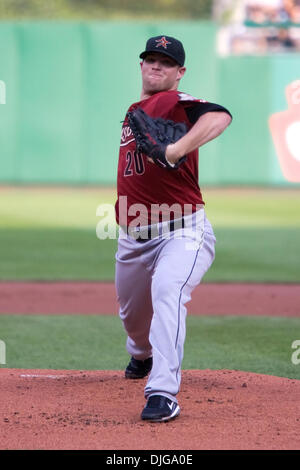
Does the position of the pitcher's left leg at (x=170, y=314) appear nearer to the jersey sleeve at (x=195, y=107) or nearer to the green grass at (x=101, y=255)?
the jersey sleeve at (x=195, y=107)

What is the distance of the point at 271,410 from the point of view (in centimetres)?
409

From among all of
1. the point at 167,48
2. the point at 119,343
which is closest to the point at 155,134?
the point at 167,48

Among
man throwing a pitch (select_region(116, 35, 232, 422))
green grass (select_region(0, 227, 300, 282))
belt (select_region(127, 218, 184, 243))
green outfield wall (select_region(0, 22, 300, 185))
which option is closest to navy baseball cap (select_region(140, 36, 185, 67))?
man throwing a pitch (select_region(116, 35, 232, 422))

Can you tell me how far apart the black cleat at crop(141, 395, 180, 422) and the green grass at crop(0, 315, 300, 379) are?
4.62 ft

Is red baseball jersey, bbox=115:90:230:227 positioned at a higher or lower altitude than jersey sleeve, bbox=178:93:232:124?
lower

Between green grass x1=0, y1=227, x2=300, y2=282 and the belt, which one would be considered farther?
green grass x1=0, y1=227, x2=300, y2=282

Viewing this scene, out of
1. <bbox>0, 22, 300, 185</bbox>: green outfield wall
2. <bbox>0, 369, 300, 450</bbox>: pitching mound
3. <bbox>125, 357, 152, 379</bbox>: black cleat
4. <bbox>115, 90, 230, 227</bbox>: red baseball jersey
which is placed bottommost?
<bbox>0, 369, 300, 450</bbox>: pitching mound

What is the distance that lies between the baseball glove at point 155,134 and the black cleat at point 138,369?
131 cm

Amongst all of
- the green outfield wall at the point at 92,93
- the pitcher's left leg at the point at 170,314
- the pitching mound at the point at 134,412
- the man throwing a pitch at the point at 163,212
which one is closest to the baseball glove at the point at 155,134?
the man throwing a pitch at the point at 163,212

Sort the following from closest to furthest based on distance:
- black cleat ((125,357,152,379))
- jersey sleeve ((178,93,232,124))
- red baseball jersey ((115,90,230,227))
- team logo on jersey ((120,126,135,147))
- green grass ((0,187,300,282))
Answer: jersey sleeve ((178,93,232,124)), red baseball jersey ((115,90,230,227)), team logo on jersey ((120,126,135,147)), black cleat ((125,357,152,379)), green grass ((0,187,300,282))

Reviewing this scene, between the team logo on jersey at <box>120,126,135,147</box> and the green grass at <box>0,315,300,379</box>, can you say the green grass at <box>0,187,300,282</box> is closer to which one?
the green grass at <box>0,315,300,379</box>

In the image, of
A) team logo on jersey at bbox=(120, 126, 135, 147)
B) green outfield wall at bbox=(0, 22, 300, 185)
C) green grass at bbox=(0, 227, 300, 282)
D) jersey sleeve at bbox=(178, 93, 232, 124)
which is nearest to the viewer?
jersey sleeve at bbox=(178, 93, 232, 124)

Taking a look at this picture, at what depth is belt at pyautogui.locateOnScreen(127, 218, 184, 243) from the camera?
4.14 m

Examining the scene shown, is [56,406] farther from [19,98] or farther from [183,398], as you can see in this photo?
[19,98]
